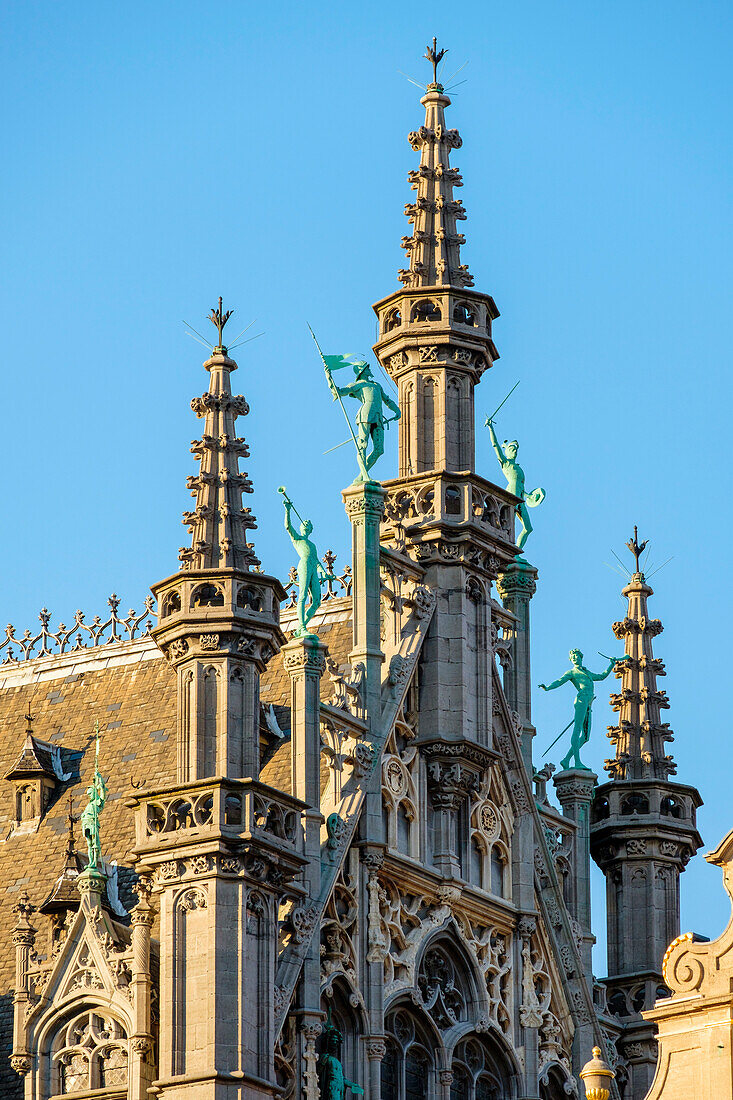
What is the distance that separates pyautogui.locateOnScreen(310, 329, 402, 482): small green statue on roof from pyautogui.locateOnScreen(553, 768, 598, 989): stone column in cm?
729

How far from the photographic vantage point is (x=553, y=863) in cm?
5941

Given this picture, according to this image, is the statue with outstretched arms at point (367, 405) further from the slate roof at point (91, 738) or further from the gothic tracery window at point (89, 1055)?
the gothic tracery window at point (89, 1055)

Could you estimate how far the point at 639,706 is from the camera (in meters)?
64.7

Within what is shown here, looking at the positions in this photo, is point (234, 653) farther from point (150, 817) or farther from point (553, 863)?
point (553, 863)

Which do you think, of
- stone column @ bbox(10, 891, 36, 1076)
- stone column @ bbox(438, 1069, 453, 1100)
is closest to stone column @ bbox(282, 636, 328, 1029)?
stone column @ bbox(438, 1069, 453, 1100)

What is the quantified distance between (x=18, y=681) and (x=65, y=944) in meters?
13.8

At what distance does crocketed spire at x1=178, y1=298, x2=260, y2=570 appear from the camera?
52.8 meters

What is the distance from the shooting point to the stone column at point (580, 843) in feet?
196

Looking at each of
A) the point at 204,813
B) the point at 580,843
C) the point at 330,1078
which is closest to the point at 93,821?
the point at 204,813

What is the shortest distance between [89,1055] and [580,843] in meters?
11.8

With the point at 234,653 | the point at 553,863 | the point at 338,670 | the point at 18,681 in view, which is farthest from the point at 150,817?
the point at 18,681

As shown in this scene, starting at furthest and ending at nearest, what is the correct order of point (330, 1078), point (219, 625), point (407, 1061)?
point (407, 1061) → point (330, 1078) → point (219, 625)

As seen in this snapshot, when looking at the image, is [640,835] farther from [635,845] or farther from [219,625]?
[219,625]

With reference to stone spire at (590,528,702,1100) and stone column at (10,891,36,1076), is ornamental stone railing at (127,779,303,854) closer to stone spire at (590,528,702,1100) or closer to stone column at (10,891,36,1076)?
stone column at (10,891,36,1076)
